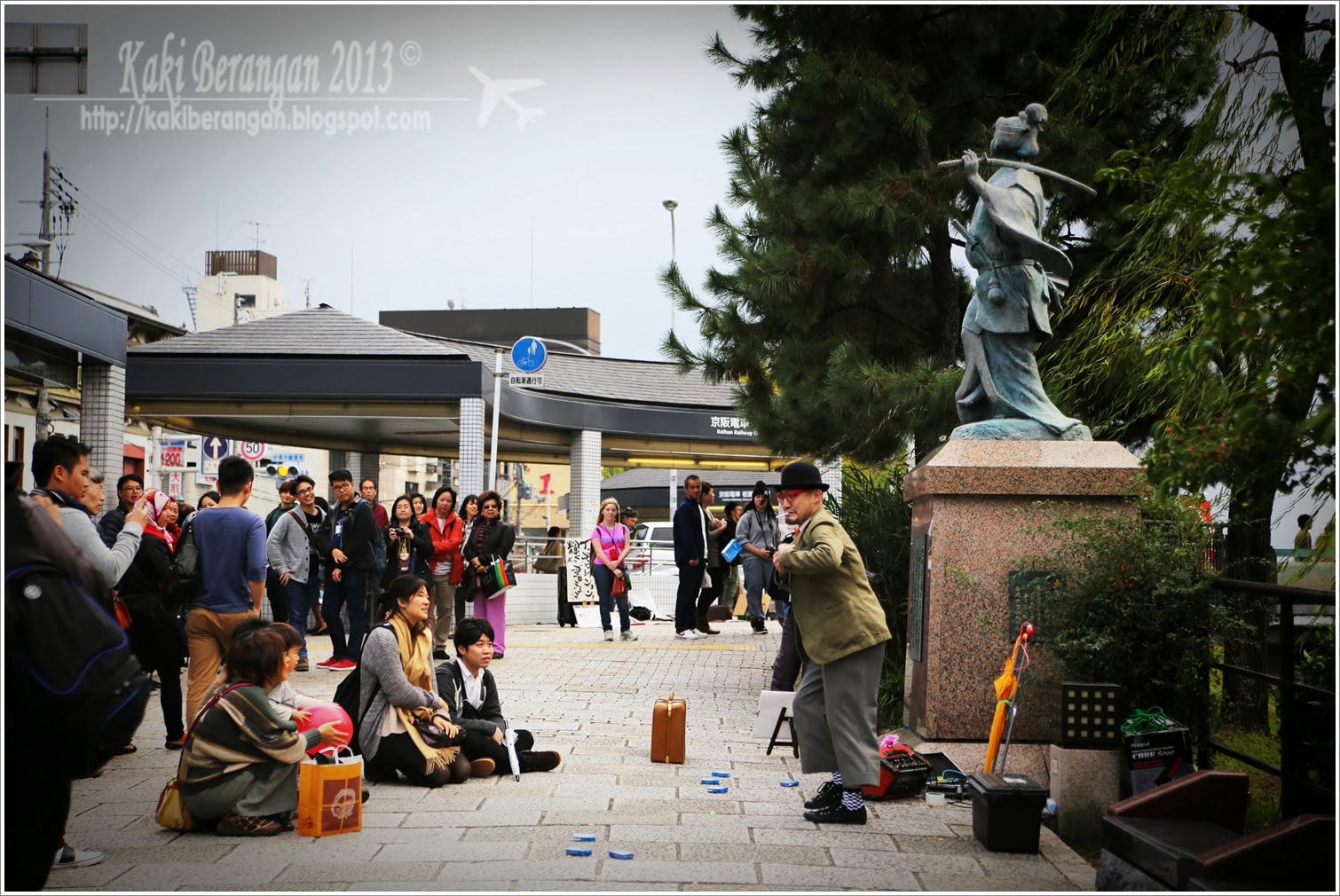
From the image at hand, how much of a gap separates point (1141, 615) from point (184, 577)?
547cm

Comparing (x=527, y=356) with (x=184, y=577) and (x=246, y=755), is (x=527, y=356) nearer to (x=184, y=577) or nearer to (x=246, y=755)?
(x=184, y=577)

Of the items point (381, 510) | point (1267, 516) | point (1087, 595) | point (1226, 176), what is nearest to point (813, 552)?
point (1087, 595)

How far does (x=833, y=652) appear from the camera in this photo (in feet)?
20.2

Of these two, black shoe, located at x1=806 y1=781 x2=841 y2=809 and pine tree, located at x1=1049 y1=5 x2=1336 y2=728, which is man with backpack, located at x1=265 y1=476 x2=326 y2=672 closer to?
black shoe, located at x1=806 y1=781 x2=841 y2=809

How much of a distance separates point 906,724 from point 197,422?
851 inches

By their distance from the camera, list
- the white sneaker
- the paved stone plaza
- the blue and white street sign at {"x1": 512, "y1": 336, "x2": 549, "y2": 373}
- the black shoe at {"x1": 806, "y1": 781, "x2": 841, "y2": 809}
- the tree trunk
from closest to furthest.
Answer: the paved stone plaza < the white sneaker < the black shoe at {"x1": 806, "y1": 781, "x2": 841, "y2": 809} < the tree trunk < the blue and white street sign at {"x1": 512, "y1": 336, "x2": 549, "y2": 373}

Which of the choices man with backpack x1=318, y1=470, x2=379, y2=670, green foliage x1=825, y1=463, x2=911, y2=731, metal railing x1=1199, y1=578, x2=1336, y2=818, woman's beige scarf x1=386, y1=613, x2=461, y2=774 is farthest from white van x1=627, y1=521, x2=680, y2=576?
metal railing x1=1199, y1=578, x2=1336, y2=818

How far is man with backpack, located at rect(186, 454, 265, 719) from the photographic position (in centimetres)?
764

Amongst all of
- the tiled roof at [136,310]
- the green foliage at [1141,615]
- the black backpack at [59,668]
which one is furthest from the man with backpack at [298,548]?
the tiled roof at [136,310]

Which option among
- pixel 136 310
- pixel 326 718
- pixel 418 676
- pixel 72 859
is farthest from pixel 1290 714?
pixel 136 310

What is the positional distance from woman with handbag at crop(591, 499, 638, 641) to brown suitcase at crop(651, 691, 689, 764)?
7871mm

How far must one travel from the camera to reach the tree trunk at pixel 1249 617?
8.18 metres

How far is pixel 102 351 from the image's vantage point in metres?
17.4

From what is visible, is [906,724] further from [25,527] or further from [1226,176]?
[25,527]
